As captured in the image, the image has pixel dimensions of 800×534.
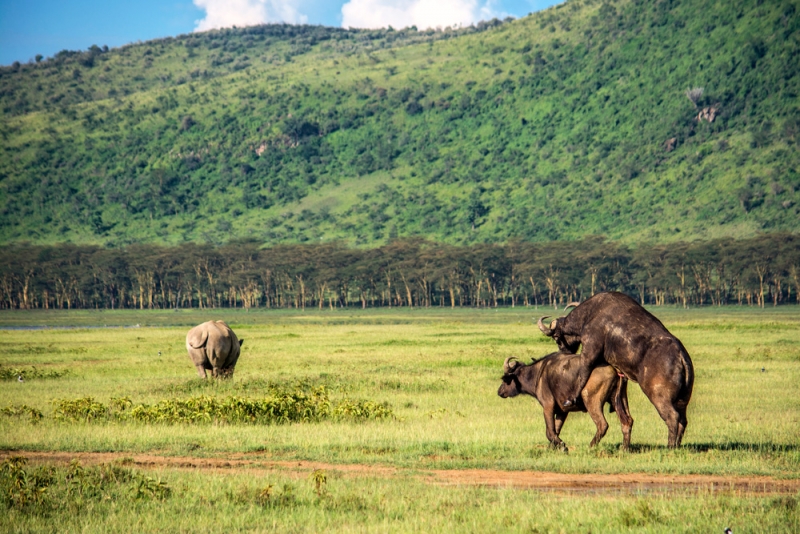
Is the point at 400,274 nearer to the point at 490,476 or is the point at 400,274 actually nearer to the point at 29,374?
the point at 29,374

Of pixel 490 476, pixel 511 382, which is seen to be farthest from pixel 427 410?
pixel 490 476

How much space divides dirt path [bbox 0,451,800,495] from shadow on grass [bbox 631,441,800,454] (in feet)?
5.47

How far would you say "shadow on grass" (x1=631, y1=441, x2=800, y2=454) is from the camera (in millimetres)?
14477

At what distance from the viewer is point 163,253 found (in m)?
133

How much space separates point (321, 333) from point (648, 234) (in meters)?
106

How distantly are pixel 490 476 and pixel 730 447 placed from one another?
431 cm

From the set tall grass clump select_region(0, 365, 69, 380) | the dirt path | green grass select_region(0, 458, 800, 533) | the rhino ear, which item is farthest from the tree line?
green grass select_region(0, 458, 800, 533)

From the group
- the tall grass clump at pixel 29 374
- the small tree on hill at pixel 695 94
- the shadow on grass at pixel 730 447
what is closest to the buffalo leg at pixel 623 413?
the shadow on grass at pixel 730 447

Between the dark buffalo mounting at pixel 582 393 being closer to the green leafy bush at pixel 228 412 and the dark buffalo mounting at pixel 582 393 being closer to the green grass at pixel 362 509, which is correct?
the green grass at pixel 362 509

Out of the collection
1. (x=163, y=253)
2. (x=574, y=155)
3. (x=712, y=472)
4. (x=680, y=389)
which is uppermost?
(x=574, y=155)

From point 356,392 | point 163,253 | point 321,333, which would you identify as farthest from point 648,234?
point 356,392

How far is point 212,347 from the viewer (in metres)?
24.5

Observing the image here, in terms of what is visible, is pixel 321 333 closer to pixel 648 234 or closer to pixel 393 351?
pixel 393 351

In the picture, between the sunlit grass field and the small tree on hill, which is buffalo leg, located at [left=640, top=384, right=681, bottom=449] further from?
the small tree on hill
